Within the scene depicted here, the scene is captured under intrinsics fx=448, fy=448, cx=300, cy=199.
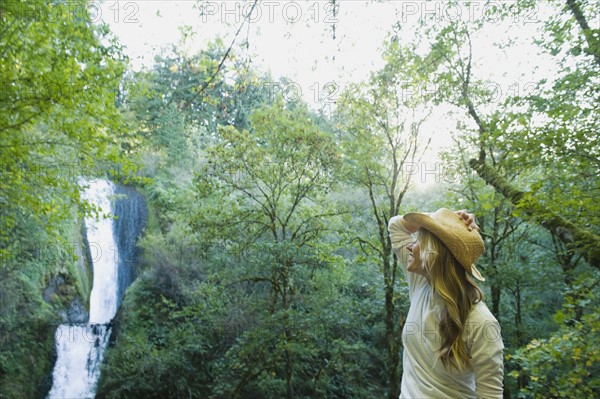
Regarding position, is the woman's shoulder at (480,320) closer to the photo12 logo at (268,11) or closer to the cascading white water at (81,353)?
the photo12 logo at (268,11)

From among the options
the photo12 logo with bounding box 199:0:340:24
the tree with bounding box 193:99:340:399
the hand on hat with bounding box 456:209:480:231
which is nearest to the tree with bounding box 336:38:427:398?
the tree with bounding box 193:99:340:399

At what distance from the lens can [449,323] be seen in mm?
1603

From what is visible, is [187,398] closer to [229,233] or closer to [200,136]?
[229,233]

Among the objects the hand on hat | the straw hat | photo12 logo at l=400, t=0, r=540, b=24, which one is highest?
photo12 logo at l=400, t=0, r=540, b=24

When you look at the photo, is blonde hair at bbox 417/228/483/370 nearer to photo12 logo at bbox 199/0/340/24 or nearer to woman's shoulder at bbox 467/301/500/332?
woman's shoulder at bbox 467/301/500/332

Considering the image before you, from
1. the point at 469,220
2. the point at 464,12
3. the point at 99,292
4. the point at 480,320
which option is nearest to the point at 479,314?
the point at 480,320

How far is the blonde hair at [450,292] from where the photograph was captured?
61.6 inches

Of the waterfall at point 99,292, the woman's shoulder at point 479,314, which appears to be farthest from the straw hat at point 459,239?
the waterfall at point 99,292

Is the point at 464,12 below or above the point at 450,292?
above

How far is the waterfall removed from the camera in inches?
364

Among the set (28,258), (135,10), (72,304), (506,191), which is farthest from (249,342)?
(72,304)

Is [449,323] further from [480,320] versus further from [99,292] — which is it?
[99,292]

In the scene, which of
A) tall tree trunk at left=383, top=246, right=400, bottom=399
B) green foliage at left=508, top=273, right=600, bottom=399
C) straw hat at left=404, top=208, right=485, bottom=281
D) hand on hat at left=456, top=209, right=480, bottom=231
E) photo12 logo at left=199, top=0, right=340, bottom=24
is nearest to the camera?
straw hat at left=404, top=208, right=485, bottom=281

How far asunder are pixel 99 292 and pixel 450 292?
11447 mm
